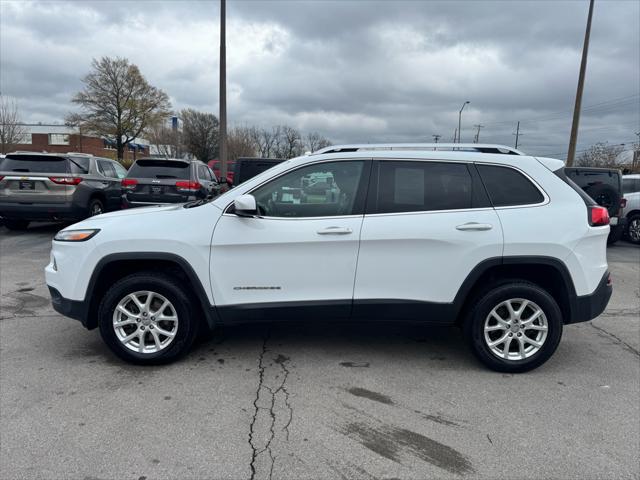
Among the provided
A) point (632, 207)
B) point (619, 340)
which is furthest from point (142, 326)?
point (632, 207)

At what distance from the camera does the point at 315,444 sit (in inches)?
111

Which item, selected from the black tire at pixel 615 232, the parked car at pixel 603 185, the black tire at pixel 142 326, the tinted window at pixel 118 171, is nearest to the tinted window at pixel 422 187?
the black tire at pixel 142 326

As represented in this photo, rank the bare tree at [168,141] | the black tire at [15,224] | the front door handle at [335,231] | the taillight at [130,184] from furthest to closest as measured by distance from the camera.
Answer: the bare tree at [168,141], the black tire at [15,224], the taillight at [130,184], the front door handle at [335,231]

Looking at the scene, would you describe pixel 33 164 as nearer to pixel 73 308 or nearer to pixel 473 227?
pixel 73 308

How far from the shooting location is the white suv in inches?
145

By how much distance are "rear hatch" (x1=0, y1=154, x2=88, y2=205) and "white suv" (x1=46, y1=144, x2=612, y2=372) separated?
682cm

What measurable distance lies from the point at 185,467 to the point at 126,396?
103cm

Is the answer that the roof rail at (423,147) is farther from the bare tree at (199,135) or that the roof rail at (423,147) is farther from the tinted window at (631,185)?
the bare tree at (199,135)

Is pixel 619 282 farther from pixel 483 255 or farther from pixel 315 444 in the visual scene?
pixel 315 444

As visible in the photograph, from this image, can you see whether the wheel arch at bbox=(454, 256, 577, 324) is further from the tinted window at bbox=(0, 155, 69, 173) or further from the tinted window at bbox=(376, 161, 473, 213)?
the tinted window at bbox=(0, 155, 69, 173)

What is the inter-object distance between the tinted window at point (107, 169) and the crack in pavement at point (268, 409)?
29.7ft

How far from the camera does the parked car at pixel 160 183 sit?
1000 cm

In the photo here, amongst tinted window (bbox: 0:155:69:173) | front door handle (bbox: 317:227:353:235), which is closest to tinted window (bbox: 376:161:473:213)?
front door handle (bbox: 317:227:353:235)

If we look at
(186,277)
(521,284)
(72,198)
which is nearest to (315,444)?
(186,277)
